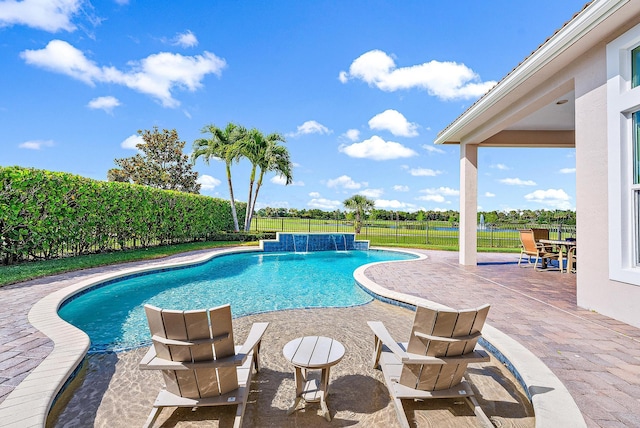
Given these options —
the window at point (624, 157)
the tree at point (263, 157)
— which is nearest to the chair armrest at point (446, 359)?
the window at point (624, 157)

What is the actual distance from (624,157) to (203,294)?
26.4ft

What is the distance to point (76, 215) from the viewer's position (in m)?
9.52

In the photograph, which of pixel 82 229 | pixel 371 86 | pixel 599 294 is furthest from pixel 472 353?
pixel 371 86

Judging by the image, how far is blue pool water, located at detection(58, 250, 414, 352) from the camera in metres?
4.87

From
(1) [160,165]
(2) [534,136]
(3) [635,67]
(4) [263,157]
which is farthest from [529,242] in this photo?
(1) [160,165]

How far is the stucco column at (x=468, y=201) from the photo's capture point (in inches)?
363

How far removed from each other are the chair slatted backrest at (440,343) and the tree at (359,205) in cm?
1891

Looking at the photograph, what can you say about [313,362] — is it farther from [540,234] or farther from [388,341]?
[540,234]

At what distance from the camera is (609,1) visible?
378 cm

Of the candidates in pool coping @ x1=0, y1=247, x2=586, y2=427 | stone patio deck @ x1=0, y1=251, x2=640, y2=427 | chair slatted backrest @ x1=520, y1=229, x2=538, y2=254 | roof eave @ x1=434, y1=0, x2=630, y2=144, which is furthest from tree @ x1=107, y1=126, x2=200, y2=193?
chair slatted backrest @ x1=520, y1=229, x2=538, y2=254

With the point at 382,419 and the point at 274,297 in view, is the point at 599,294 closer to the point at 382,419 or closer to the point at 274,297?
the point at 382,419

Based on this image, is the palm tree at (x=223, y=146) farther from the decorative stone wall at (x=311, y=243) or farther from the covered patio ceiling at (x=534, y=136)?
the covered patio ceiling at (x=534, y=136)

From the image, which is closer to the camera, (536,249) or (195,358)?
(195,358)

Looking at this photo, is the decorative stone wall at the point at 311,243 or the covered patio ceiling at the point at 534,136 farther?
the decorative stone wall at the point at 311,243
